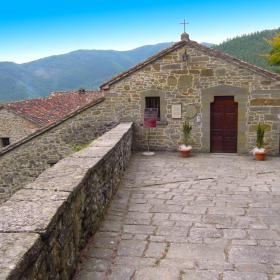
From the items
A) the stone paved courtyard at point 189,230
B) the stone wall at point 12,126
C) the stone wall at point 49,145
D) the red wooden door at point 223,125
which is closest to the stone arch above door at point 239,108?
the red wooden door at point 223,125

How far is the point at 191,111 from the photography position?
1239 cm

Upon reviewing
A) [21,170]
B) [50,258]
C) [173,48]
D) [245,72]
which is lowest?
[21,170]

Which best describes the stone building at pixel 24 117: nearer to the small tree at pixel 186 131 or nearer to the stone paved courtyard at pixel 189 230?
the small tree at pixel 186 131

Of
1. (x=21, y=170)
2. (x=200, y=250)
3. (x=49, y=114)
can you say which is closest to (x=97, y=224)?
(x=200, y=250)

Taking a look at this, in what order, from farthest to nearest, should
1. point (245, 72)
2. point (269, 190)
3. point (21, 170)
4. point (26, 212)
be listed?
point (21, 170) → point (245, 72) → point (269, 190) → point (26, 212)

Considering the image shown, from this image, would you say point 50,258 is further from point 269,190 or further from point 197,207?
point 269,190

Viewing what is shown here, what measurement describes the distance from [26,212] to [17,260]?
0.99 meters

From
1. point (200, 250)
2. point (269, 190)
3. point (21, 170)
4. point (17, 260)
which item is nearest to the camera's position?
point (17, 260)

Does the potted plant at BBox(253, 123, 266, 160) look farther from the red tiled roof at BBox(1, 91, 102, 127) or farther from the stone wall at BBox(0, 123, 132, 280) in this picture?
the red tiled roof at BBox(1, 91, 102, 127)

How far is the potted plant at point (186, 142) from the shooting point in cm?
1182

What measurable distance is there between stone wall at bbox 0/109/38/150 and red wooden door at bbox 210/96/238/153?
1332 centimetres

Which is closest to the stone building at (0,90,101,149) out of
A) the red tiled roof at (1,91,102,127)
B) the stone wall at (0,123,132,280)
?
the red tiled roof at (1,91,102,127)

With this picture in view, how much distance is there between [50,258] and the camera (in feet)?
10.6

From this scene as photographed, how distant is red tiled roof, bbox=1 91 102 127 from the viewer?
74.5ft
